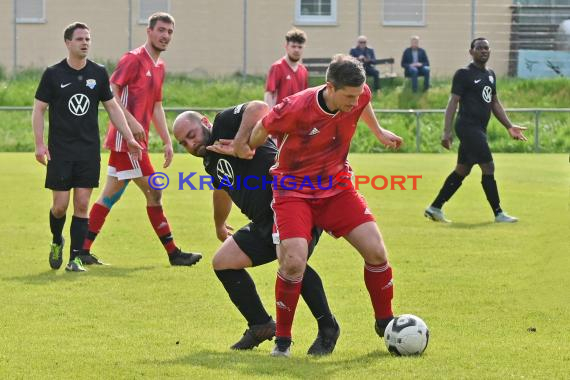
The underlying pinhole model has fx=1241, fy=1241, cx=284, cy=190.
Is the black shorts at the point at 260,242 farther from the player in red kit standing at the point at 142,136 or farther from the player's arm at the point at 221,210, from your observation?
the player in red kit standing at the point at 142,136

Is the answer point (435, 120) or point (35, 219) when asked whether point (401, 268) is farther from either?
point (435, 120)

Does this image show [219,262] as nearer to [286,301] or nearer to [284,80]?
[286,301]

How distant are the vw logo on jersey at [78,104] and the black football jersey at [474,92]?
5700 millimetres

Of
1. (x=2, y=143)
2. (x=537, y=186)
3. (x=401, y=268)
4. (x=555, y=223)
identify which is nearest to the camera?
(x=401, y=268)

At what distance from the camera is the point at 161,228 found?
11.6 metres

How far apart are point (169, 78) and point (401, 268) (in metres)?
24.6

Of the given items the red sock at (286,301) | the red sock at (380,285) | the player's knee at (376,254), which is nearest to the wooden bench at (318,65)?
the red sock at (380,285)

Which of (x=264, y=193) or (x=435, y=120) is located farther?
(x=435, y=120)

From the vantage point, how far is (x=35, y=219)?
15.2m

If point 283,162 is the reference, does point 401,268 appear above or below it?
below

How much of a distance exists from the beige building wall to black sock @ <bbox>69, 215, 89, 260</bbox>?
997 inches

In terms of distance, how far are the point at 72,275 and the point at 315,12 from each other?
91.5 feet

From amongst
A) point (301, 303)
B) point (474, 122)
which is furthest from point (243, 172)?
point (474, 122)

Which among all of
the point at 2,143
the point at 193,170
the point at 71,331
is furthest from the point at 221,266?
the point at 2,143
